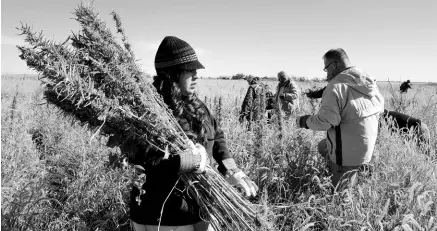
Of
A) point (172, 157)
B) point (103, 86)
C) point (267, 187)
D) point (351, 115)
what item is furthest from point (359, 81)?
point (103, 86)

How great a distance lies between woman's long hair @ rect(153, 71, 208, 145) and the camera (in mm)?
1606

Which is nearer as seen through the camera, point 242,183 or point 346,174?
point 242,183

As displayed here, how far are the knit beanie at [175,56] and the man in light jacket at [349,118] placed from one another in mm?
1747

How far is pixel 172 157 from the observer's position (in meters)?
1.43

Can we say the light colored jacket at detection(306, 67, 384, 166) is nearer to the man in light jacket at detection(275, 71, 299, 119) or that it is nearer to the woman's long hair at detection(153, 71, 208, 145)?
the woman's long hair at detection(153, 71, 208, 145)

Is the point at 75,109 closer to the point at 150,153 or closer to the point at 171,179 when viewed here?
the point at 150,153

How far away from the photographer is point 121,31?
1.51 m

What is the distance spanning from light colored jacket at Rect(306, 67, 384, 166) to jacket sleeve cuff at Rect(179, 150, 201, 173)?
1.91 meters

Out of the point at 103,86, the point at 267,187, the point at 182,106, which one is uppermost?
the point at 103,86

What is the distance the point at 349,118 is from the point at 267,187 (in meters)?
1.15

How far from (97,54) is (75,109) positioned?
0.88 feet

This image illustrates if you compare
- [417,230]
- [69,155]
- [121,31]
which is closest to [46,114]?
[69,155]

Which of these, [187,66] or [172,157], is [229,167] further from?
[187,66]

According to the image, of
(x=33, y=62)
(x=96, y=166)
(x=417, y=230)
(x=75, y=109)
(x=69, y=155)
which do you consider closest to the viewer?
(x=33, y=62)
